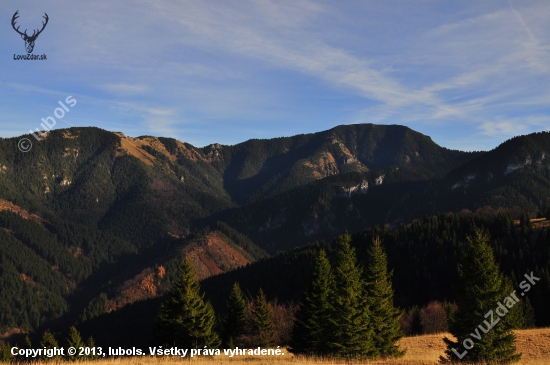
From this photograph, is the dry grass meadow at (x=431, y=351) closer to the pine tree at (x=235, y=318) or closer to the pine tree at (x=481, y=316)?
the pine tree at (x=481, y=316)

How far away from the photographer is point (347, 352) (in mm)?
39438

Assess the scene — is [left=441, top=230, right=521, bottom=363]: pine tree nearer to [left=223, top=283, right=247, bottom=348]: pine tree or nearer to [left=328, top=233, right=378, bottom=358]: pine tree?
[left=328, top=233, right=378, bottom=358]: pine tree

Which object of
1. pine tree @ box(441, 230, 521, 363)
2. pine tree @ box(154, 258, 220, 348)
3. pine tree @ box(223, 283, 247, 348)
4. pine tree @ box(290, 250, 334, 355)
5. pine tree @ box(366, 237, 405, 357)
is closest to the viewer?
pine tree @ box(441, 230, 521, 363)

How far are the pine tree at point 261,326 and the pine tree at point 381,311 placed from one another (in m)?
24.1

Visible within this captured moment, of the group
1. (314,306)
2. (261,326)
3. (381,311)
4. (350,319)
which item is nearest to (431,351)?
(381,311)

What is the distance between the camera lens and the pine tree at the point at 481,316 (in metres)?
30.4

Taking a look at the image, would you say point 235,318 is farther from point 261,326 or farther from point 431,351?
point 431,351

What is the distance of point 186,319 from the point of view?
5038 centimetres

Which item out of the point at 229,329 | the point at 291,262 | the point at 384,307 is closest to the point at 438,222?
the point at 291,262

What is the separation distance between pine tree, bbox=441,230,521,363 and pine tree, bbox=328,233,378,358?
8634 mm

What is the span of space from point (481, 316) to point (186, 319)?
30.9 m

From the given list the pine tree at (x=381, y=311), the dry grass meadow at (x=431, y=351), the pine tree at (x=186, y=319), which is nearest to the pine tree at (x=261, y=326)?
the pine tree at (x=186, y=319)

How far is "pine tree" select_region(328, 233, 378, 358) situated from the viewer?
39.7 metres

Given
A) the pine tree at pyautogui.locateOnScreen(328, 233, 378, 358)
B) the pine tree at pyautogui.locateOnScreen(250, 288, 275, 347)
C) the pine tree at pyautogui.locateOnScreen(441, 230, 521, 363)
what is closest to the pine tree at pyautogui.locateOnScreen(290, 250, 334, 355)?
the pine tree at pyautogui.locateOnScreen(328, 233, 378, 358)
